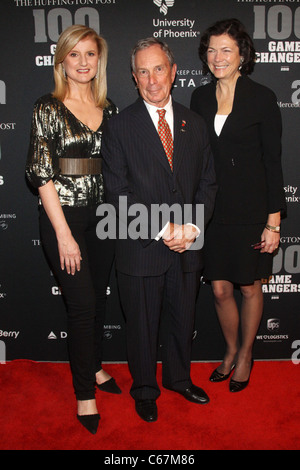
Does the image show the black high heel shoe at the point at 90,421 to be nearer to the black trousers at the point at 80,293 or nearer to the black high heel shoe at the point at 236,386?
the black trousers at the point at 80,293

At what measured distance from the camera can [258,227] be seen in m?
2.61

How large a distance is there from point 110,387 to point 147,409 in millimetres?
374

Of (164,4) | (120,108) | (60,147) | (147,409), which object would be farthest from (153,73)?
(147,409)

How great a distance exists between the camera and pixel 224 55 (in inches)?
95.0

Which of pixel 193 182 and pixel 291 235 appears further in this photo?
pixel 291 235

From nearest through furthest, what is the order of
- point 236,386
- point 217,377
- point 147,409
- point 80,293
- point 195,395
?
point 80,293 → point 147,409 → point 195,395 → point 236,386 → point 217,377

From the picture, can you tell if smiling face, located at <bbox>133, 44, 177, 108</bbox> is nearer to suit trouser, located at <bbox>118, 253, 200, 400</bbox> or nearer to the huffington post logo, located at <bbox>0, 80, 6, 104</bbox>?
suit trouser, located at <bbox>118, 253, 200, 400</bbox>

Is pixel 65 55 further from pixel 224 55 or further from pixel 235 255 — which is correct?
pixel 235 255

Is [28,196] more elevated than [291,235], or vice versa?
[28,196]

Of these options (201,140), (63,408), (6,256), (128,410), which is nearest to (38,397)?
(63,408)

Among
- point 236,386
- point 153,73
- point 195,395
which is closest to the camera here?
point 153,73

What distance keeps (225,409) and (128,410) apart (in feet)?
1.88
